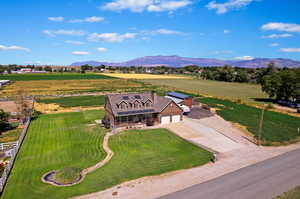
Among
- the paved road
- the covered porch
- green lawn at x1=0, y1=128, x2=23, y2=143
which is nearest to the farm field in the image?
the covered porch

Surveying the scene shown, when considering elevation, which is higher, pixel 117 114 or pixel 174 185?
pixel 117 114

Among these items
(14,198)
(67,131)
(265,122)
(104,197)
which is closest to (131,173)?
(104,197)

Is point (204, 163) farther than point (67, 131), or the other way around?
point (67, 131)

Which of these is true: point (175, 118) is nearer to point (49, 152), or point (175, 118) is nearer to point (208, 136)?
point (208, 136)

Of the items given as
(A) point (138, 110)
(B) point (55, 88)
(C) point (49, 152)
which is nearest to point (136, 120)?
(A) point (138, 110)

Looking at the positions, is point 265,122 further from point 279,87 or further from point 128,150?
point 128,150

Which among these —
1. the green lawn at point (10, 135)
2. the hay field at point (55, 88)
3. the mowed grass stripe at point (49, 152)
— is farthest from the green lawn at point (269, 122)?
the hay field at point (55, 88)
